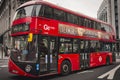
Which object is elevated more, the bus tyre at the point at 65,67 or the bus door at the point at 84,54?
the bus door at the point at 84,54

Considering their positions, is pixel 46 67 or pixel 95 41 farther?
pixel 95 41

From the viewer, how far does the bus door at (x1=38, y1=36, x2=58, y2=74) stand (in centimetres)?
1165

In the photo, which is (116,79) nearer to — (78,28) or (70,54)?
(70,54)

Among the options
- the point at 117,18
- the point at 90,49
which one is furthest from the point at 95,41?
the point at 117,18

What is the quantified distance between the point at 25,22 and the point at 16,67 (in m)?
2.41

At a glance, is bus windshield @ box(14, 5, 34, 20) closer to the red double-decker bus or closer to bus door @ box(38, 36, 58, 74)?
the red double-decker bus

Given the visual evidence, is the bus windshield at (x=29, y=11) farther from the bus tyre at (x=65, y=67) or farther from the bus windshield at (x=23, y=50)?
the bus tyre at (x=65, y=67)

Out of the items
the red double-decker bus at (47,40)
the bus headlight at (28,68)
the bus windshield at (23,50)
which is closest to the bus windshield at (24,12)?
the red double-decker bus at (47,40)

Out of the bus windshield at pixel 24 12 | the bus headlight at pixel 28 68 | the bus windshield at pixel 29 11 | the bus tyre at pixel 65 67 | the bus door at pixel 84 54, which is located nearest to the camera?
the bus headlight at pixel 28 68

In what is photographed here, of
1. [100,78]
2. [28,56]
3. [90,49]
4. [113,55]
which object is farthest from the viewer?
[113,55]

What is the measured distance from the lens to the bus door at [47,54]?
38.2 feet

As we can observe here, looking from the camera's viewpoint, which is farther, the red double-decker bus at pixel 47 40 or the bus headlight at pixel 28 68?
the red double-decker bus at pixel 47 40

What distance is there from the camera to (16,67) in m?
11.8

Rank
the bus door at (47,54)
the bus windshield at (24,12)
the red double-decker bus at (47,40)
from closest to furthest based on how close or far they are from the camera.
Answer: the red double-decker bus at (47,40)
the bus door at (47,54)
the bus windshield at (24,12)
